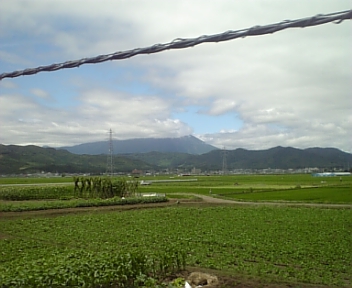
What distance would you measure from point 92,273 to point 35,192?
29.3 metres

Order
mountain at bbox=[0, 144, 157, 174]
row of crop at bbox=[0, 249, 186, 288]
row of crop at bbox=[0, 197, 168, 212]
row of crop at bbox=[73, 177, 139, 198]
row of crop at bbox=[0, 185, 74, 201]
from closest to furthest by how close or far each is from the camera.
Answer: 1. row of crop at bbox=[0, 249, 186, 288]
2. row of crop at bbox=[0, 197, 168, 212]
3. row of crop at bbox=[73, 177, 139, 198]
4. row of crop at bbox=[0, 185, 74, 201]
5. mountain at bbox=[0, 144, 157, 174]

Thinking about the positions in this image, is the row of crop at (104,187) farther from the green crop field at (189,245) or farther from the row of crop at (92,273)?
the row of crop at (92,273)

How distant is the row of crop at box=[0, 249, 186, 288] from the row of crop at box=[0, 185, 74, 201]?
90.6 ft

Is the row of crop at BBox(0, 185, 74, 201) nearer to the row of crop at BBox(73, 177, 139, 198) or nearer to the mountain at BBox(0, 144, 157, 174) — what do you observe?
the row of crop at BBox(73, 177, 139, 198)

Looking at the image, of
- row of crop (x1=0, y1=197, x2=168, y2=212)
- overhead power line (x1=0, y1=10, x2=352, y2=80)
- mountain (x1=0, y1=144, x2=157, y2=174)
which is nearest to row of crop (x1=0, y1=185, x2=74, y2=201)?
row of crop (x1=0, y1=197, x2=168, y2=212)

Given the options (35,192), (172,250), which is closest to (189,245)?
(172,250)

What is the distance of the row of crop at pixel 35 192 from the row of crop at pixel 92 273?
2763cm

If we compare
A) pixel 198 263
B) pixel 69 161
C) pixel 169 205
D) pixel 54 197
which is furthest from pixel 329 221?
pixel 69 161

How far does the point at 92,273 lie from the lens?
5730mm

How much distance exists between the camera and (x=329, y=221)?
53.6ft

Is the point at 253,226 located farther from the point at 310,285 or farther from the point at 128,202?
the point at 128,202

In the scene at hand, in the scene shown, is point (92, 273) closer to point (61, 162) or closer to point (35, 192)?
point (35, 192)

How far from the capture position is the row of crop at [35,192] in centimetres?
3175

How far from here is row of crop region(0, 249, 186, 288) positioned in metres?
5.06
